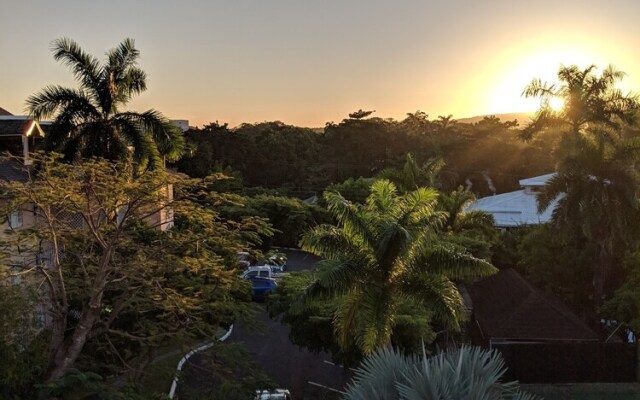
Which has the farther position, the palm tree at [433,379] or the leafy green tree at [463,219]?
the leafy green tree at [463,219]

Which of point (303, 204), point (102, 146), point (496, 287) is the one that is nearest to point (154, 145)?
point (102, 146)

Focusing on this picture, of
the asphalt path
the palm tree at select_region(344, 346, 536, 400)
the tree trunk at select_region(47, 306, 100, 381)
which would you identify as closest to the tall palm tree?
the asphalt path

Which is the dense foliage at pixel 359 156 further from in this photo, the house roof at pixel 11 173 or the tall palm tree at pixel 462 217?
the house roof at pixel 11 173

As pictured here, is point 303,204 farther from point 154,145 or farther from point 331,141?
point 154,145

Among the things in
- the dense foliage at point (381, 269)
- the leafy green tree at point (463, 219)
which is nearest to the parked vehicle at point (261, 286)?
the leafy green tree at point (463, 219)

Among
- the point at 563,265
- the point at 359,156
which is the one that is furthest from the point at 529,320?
the point at 359,156

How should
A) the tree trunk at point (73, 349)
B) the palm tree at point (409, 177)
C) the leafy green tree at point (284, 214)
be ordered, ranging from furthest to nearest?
1. the leafy green tree at point (284, 214)
2. the palm tree at point (409, 177)
3. the tree trunk at point (73, 349)

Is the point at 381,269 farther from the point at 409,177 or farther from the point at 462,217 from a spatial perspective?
the point at 409,177
